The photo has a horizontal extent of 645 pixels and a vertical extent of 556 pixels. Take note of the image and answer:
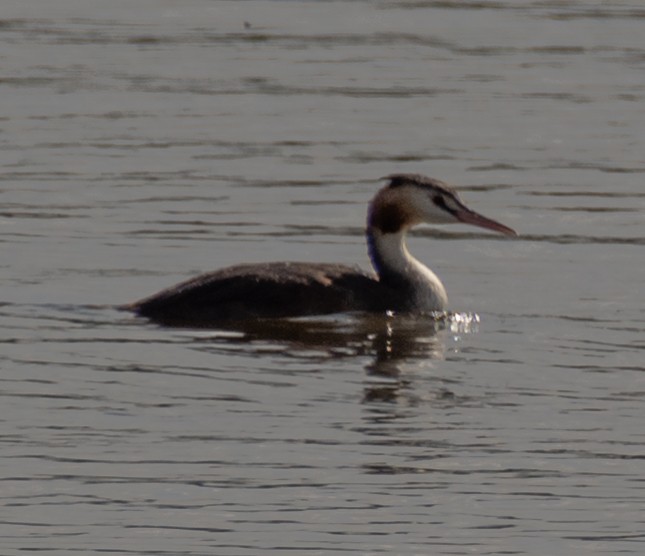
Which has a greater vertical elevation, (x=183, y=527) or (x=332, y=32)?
(x=332, y=32)

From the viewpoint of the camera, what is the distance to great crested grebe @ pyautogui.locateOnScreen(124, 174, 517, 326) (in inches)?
562

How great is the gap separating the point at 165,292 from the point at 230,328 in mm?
502

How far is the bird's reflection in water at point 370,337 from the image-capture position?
43.8 feet

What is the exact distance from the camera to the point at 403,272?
598 inches

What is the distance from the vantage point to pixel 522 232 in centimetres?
1775

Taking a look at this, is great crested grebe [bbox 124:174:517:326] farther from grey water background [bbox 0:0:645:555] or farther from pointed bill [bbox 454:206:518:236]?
grey water background [bbox 0:0:645:555]

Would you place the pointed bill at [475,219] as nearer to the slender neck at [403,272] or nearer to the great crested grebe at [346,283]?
the great crested grebe at [346,283]

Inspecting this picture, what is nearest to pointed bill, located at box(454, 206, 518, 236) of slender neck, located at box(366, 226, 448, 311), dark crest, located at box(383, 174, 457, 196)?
dark crest, located at box(383, 174, 457, 196)

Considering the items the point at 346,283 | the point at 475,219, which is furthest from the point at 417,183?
the point at 346,283

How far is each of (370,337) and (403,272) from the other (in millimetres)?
1070

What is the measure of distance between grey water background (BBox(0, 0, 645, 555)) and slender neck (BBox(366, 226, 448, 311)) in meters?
0.21

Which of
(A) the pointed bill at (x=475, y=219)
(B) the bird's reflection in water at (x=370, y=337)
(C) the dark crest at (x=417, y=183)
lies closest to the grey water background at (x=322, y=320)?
(B) the bird's reflection in water at (x=370, y=337)

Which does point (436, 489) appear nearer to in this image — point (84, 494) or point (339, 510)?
point (339, 510)

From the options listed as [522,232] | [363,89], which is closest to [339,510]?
[522,232]
